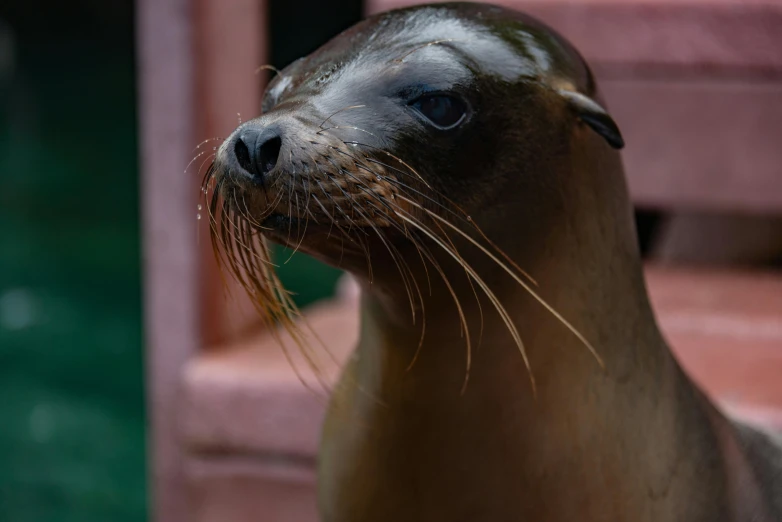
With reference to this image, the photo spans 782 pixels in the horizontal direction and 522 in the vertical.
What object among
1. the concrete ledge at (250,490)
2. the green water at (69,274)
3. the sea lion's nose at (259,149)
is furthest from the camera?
the green water at (69,274)

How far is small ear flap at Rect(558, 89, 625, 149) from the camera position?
3.10ft

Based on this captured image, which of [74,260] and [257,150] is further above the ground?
[257,150]

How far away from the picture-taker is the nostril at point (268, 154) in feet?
2.71

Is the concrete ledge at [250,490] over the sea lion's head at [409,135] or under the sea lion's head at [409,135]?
under

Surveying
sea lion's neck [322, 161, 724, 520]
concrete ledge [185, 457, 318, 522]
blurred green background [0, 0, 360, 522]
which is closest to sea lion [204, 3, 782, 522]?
sea lion's neck [322, 161, 724, 520]

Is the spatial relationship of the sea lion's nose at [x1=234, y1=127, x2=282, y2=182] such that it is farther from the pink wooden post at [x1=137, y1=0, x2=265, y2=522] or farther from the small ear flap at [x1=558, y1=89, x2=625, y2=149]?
the pink wooden post at [x1=137, y1=0, x2=265, y2=522]

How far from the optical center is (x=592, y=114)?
37.3 inches

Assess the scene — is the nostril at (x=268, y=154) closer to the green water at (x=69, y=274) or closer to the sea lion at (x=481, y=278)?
the sea lion at (x=481, y=278)

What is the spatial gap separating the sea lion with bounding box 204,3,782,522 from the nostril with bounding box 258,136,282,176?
2 cm

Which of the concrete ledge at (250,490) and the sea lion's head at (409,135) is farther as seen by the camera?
the concrete ledge at (250,490)

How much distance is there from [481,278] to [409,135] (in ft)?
0.57

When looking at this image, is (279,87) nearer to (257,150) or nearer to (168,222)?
(257,150)

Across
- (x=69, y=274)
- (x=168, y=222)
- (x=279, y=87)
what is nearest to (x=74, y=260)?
(x=69, y=274)

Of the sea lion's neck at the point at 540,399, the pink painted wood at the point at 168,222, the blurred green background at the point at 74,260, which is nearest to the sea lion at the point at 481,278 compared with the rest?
the sea lion's neck at the point at 540,399
